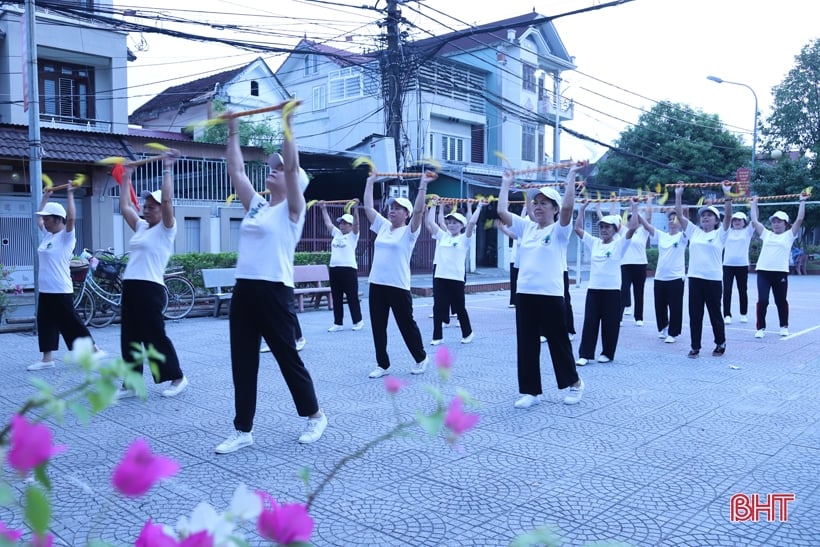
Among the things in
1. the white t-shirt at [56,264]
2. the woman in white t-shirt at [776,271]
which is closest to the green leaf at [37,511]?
the white t-shirt at [56,264]

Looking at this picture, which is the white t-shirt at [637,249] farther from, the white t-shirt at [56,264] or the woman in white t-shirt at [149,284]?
the white t-shirt at [56,264]

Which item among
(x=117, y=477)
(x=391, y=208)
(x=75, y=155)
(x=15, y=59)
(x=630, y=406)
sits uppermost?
(x=15, y=59)

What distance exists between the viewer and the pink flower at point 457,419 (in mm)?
1175

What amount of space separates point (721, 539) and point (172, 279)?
36.4ft

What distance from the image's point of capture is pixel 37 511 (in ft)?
3.34

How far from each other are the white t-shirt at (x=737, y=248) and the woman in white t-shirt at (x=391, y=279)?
6.49 m

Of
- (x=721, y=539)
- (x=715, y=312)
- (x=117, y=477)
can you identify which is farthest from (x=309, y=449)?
(x=715, y=312)

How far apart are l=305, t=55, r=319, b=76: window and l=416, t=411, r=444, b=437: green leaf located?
2960cm

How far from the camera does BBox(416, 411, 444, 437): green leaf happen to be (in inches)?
46.6

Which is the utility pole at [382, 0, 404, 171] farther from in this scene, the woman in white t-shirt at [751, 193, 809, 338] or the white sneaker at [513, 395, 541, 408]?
the white sneaker at [513, 395, 541, 408]

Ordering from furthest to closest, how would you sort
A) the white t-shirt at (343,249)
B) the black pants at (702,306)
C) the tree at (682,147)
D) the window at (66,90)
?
the tree at (682,147), the window at (66,90), the white t-shirt at (343,249), the black pants at (702,306)

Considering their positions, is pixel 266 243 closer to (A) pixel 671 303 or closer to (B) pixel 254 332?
(B) pixel 254 332

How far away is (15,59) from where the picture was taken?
56.5 feet

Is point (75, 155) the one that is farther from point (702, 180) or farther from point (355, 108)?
point (702, 180)
